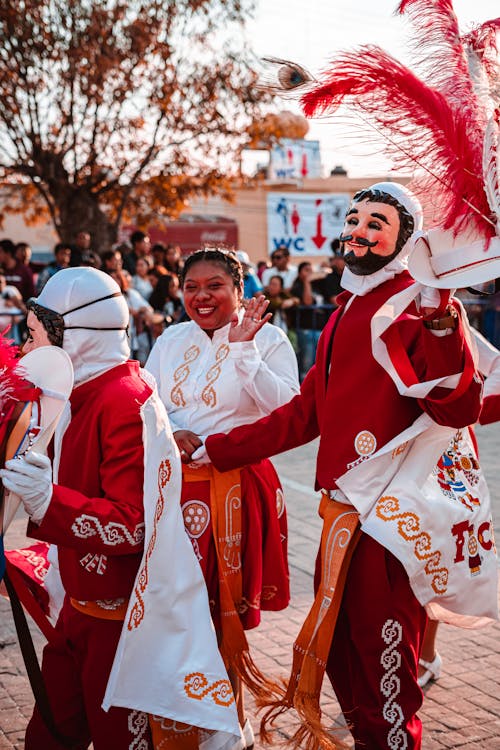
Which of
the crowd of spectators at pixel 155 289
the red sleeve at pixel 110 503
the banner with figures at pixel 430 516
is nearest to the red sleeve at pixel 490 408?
the banner with figures at pixel 430 516

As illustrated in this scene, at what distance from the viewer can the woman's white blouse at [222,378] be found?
3.70 m

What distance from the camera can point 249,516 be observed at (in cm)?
366

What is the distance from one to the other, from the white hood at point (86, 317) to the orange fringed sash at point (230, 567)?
2.53 feet

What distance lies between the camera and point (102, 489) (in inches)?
116

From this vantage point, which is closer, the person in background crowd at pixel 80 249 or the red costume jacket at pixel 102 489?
the red costume jacket at pixel 102 489

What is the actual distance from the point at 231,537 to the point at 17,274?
9.73 metres

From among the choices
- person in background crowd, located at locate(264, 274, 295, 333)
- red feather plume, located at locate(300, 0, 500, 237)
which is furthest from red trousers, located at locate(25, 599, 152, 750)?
person in background crowd, located at locate(264, 274, 295, 333)

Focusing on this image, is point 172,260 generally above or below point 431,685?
above

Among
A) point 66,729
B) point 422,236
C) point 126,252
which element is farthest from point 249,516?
point 126,252

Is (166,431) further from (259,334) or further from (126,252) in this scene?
(126,252)

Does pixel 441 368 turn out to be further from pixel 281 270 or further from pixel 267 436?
pixel 281 270

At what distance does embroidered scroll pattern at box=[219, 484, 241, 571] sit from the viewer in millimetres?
3580

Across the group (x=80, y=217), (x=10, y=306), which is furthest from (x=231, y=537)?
(x=80, y=217)

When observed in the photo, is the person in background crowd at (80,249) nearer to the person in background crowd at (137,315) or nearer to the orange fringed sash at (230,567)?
the person in background crowd at (137,315)
